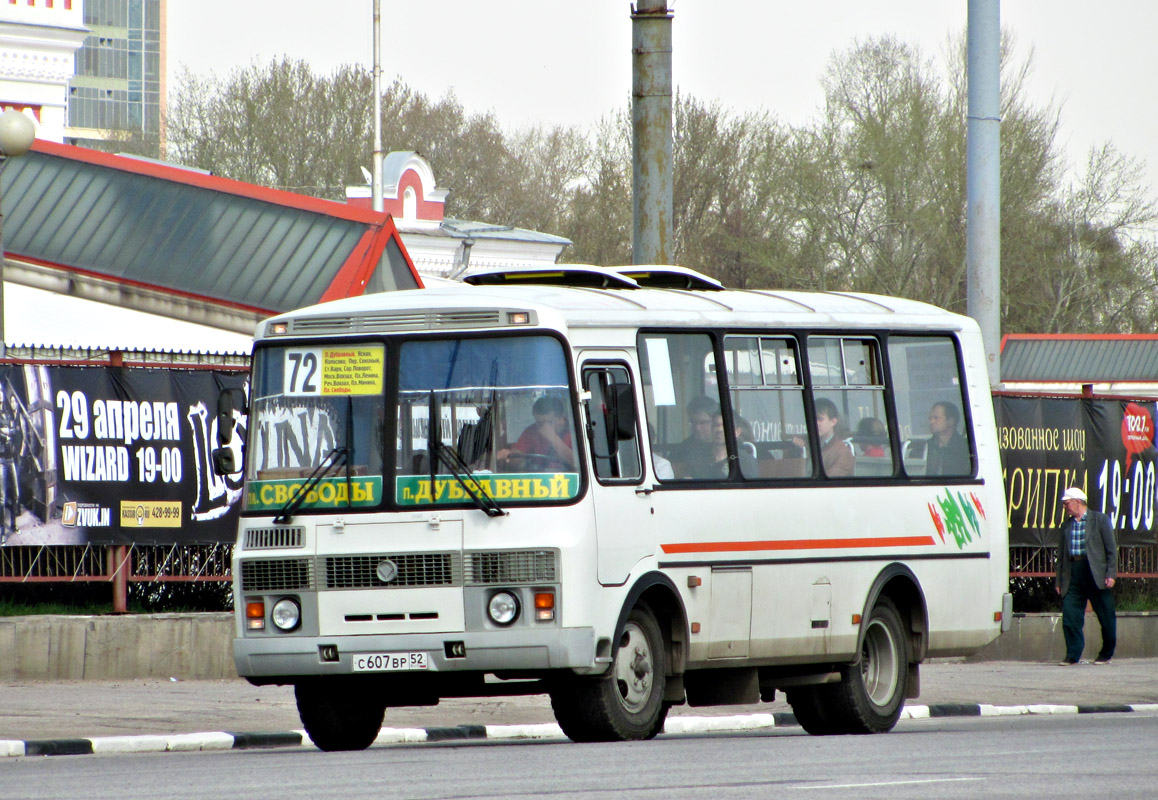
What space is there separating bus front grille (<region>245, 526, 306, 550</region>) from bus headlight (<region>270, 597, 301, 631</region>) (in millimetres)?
312

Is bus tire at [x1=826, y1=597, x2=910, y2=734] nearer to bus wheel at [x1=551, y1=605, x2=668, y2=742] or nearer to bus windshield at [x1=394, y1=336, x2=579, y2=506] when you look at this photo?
bus wheel at [x1=551, y1=605, x2=668, y2=742]

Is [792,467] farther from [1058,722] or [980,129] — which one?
[980,129]

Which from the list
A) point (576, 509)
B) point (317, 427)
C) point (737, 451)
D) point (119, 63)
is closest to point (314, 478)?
point (317, 427)

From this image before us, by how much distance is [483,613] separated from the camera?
11.0 m

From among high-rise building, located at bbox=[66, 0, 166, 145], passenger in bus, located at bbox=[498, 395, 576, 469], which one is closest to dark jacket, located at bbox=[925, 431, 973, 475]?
passenger in bus, located at bbox=[498, 395, 576, 469]

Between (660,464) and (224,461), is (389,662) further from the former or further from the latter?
(660,464)

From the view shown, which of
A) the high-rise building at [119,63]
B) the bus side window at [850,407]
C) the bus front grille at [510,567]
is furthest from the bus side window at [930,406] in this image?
the high-rise building at [119,63]

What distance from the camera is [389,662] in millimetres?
11070

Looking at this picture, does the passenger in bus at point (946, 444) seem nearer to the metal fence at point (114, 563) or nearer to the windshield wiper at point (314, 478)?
the windshield wiper at point (314, 478)

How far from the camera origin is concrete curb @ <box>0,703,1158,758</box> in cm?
1190

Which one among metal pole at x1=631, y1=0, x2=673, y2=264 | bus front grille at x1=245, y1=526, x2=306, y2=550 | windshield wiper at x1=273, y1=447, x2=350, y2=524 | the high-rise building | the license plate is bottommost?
the license plate

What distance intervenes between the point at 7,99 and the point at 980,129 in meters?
29.0

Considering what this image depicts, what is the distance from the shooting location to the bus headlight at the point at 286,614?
1129 centimetres

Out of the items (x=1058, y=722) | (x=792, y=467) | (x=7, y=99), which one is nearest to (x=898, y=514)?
(x=792, y=467)
